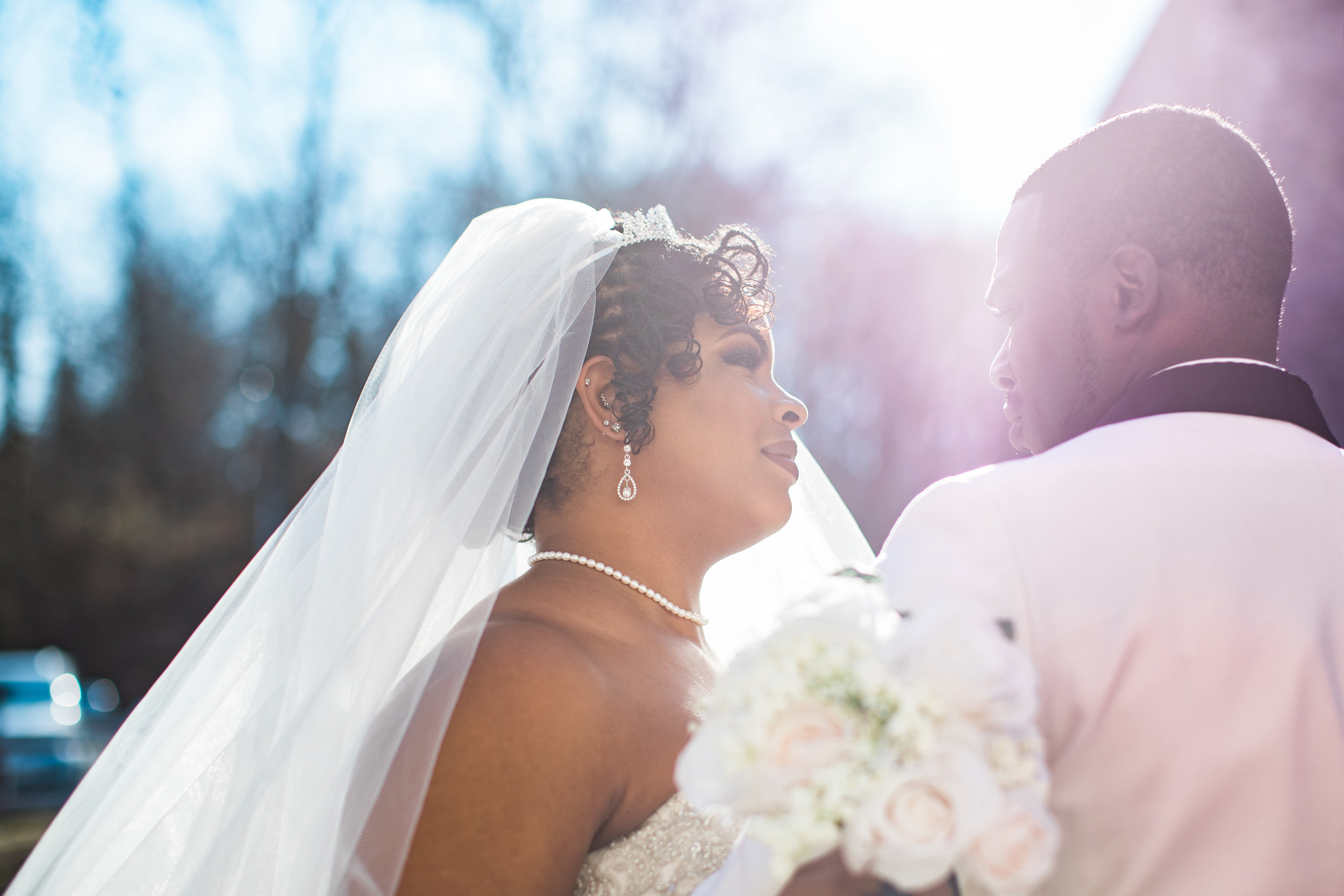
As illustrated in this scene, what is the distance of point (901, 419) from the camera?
1520cm

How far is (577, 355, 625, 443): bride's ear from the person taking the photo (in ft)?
8.94

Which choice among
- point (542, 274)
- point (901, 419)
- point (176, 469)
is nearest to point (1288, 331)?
point (542, 274)

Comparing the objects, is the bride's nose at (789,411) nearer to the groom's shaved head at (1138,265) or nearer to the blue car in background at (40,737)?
the groom's shaved head at (1138,265)

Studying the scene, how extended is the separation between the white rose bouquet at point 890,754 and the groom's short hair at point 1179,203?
1.21 m

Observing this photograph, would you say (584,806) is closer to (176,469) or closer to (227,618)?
(227,618)

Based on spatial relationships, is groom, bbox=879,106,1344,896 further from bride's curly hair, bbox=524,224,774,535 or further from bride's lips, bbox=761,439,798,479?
bride's curly hair, bbox=524,224,774,535

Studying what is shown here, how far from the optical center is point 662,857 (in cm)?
213

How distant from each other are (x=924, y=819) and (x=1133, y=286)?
1.43 meters

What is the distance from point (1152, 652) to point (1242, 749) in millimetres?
213

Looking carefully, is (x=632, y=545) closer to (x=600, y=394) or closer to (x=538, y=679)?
(x=600, y=394)

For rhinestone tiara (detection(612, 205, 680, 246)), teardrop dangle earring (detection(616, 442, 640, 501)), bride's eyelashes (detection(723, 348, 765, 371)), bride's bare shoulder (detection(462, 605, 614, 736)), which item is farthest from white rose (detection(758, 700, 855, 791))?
rhinestone tiara (detection(612, 205, 680, 246))

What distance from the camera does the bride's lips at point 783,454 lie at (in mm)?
2742

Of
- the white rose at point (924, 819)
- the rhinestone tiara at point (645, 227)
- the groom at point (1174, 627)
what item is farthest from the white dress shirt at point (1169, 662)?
the rhinestone tiara at point (645, 227)

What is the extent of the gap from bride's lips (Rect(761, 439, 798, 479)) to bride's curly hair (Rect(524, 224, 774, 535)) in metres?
0.32
